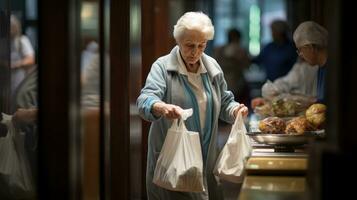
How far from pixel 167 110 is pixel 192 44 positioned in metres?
0.54

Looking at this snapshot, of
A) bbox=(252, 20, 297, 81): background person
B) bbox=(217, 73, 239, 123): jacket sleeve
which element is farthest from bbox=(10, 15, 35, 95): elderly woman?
bbox=(252, 20, 297, 81): background person

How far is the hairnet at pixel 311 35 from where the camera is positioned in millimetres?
4625

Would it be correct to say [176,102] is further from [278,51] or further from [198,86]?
[278,51]

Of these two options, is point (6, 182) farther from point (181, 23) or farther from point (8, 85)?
point (181, 23)

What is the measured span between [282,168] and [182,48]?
144cm

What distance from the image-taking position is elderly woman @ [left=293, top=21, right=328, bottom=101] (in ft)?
15.1

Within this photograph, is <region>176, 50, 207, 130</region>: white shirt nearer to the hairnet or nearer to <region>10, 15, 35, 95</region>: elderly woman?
the hairnet

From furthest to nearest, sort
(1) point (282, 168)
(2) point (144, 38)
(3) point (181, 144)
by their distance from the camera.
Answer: (2) point (144, 38) < (3) point (181, 144) < (1) point (282, 168)

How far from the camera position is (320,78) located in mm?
4582

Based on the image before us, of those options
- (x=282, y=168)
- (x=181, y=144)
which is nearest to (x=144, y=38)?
(x=181, y=144)

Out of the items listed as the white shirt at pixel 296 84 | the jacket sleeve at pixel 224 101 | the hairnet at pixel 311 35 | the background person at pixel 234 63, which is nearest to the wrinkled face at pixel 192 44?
the jacket sleeve at pixel 224 101

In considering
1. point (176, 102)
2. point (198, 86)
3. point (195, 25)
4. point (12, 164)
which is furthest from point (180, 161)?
point (12, 164)

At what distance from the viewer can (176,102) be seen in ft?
14.1

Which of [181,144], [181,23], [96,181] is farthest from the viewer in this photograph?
[181,23]
